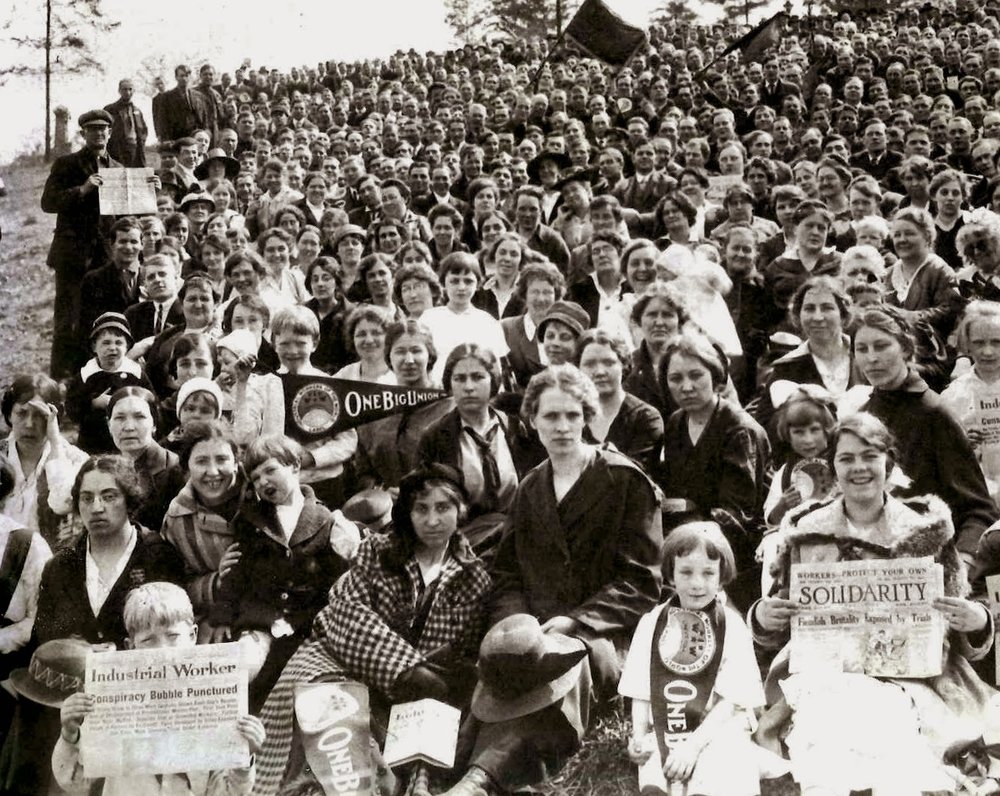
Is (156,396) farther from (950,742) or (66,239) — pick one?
(950,742)

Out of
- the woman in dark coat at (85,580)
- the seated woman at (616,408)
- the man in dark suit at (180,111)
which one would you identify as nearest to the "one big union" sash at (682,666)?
the seated woman at (616,408)

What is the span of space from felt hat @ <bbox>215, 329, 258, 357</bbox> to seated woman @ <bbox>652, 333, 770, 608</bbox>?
1783 millimetres

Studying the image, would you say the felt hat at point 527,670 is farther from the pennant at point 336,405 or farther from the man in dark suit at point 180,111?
the man in dark suit at point 180,111

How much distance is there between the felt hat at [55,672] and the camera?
4559mm

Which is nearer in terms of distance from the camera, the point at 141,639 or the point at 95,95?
the point at 141,639

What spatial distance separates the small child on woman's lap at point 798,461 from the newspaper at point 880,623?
9.4 inches

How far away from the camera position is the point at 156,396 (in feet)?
17.4

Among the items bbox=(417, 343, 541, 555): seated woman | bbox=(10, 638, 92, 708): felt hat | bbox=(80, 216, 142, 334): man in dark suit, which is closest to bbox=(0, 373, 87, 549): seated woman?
bbox=(10, 638, 92, 708): felt hat

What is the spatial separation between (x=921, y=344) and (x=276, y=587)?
247 cm

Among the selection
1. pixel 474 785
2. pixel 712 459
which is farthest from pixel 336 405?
pixel 474 785

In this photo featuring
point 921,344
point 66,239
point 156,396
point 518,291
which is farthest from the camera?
point 66,239

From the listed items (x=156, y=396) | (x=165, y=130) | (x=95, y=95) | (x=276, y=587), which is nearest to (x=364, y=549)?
(x=276, y=587)

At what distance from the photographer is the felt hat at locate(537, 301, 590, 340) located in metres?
5.24

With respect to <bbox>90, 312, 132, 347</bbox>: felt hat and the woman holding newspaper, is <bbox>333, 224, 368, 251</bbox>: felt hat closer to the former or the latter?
<bbox>90, 312, 132, 347</bbox>: felt hat
